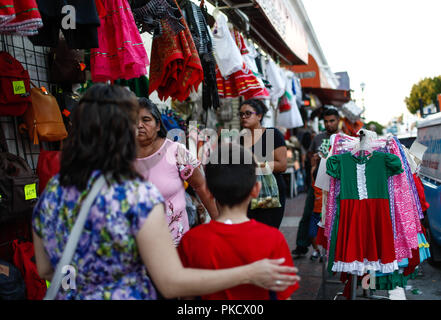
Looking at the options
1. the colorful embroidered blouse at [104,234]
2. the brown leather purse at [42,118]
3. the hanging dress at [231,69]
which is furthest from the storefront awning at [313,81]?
the colorful embroidered blouse at [104,234]

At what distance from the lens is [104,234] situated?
1.38 metres

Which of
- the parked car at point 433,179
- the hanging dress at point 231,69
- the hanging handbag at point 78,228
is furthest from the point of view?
the parked car at point 433,179

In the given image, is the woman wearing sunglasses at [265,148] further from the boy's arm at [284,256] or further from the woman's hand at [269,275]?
the woman's hand at [269,275]

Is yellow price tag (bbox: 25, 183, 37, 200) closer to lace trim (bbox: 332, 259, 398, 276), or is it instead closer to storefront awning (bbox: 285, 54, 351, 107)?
lace trim (bbox: 332, 259, 398, 276)

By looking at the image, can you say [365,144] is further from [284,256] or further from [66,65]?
[66,65]

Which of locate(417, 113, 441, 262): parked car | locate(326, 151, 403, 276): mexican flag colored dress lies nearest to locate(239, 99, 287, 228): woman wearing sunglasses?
locate(326, 151, 403, 276): mexican flag colored dress

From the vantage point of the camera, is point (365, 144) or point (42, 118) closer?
point (42, 118)

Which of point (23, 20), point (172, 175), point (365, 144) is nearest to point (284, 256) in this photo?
point (172, 175)

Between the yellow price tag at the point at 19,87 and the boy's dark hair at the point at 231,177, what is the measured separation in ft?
6.42

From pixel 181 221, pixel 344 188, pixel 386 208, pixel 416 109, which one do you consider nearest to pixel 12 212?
pixel 181 221

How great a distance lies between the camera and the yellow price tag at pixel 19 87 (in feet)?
9.62

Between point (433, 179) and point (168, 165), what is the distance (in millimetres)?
4246

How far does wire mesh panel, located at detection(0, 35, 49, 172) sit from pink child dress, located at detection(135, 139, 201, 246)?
152 centimetres

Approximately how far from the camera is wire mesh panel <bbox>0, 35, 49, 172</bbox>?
335 cm
